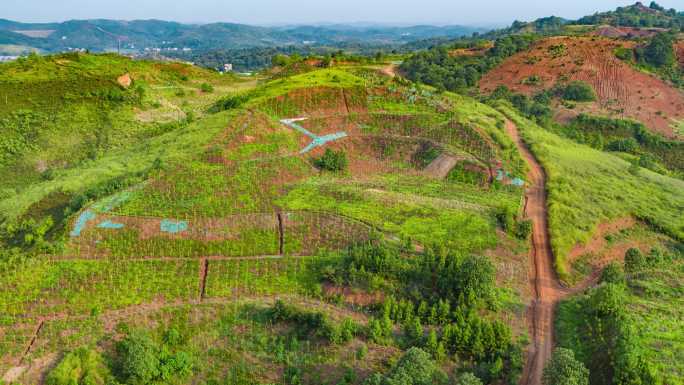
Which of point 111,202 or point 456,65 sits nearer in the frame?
point 111,202

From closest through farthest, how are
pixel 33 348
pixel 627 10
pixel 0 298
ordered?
pixel 33 348 → pixel 0 298 → pixel 627 10

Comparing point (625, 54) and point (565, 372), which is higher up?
point (625, 54)

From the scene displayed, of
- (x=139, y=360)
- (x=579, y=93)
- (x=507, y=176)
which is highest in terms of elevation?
(x=579, y=93)

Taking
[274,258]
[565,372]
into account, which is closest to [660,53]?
[565,372]

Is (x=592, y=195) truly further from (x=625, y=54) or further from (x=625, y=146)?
(x=625, y=54)

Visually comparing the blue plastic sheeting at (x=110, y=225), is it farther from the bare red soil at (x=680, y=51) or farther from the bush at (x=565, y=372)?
the bare red soil at (x=680, y=51)

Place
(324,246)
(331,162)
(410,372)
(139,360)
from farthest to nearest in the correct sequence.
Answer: (331,162) → (324,246) → (139,360) → (410,372)

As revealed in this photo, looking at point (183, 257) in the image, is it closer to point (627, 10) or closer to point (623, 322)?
point (623, 322)

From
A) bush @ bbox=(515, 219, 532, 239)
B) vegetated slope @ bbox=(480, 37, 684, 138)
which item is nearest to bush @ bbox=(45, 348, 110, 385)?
bush @ bbox=(515, 219, 532, 239)

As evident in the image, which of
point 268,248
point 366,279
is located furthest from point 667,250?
point 268,248
